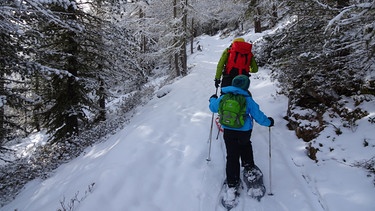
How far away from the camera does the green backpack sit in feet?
15.8

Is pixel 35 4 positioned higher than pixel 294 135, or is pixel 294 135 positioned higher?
pixel 35 4

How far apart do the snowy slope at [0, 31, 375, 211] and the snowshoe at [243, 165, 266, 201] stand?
15 cm

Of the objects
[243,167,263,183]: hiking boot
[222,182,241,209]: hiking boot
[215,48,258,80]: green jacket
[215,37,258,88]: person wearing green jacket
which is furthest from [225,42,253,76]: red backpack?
[222,182,241,209]: hiking boot

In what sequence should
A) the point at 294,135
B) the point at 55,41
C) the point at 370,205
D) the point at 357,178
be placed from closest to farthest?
1. the point at 370,205
2. the point at 357,178
3. the point at 294,135
4. the point at 55,41

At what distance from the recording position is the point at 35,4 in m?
5.21

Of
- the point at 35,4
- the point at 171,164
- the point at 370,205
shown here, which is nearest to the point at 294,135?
the point at 370,205

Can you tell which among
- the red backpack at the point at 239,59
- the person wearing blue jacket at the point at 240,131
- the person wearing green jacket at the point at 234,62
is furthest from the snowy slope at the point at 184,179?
the red backpack at the point at 239,59

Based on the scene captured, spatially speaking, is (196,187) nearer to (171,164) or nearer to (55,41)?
(171,164)

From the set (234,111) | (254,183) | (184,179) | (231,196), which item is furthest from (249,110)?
(184,179)

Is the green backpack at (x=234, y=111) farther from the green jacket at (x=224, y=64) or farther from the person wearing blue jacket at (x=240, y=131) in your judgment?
the green jacket at (x=224, y=64)

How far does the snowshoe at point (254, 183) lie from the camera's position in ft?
15.7

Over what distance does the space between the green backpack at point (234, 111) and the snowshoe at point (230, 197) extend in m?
1.16

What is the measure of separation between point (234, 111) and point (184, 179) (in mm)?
1757

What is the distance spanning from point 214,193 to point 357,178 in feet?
8.15
